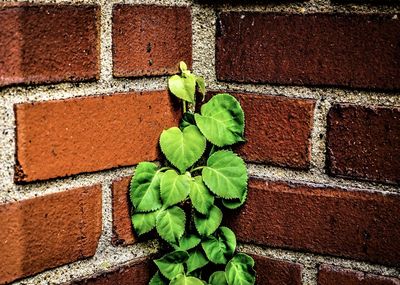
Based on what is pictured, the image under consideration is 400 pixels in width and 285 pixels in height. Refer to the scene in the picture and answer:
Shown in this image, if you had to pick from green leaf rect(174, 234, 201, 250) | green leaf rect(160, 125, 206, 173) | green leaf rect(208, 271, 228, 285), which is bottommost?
green leaf rect(208, 271, 228, 285)

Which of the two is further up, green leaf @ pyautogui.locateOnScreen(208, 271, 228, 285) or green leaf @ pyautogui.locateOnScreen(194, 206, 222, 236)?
green leaf @ pyautogui.locateOnScreen(194, 206, 222, 236)

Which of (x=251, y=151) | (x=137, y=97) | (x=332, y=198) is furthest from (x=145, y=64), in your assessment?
(x=332, y=198)

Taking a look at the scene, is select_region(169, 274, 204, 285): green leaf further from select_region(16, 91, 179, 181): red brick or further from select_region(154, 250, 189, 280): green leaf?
select_region(16, 91, 179, 181): red brick

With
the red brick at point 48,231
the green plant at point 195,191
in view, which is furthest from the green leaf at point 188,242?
the red brick at point 48,231

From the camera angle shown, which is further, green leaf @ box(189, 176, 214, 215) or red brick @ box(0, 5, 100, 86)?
green leaf @ box(189, 176, 214, 215)

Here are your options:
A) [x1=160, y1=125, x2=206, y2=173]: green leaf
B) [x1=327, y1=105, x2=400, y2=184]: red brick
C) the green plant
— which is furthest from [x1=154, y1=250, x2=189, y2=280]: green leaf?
[x1=327, y1=105, x2=400, y2=184]: red brick

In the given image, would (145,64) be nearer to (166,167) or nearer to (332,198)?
(166,167)

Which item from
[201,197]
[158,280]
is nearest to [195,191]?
[201,197]
